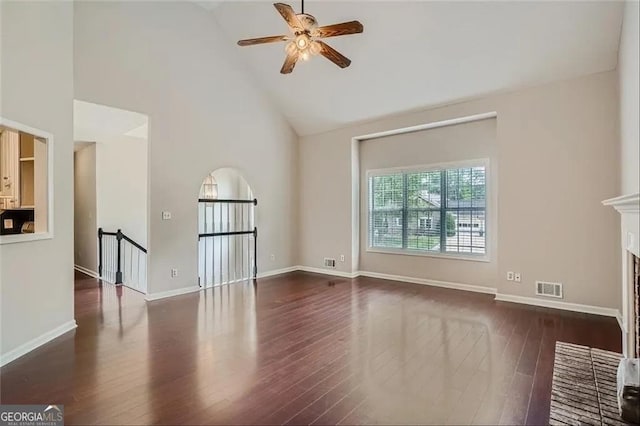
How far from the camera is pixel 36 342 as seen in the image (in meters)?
3.22

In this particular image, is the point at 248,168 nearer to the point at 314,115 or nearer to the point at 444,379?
the point at 314,115

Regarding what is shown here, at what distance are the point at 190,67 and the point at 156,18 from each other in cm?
78

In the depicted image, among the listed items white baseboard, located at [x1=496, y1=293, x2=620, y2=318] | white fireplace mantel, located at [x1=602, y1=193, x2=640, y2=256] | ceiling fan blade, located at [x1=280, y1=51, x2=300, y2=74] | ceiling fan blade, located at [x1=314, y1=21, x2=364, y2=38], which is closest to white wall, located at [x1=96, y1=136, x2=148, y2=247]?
ceiling fan blade, located at [x1=280, y1=51, x2=300, y2=74]

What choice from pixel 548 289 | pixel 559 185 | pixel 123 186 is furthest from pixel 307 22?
pixel 123 186

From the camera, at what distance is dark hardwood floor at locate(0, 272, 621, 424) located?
7.27 feet

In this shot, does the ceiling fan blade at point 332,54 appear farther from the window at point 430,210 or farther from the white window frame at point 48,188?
the white window frame at point 48,188

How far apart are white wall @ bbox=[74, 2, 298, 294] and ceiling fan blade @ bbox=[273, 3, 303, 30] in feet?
9.12

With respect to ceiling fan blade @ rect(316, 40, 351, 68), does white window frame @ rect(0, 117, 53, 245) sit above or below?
below

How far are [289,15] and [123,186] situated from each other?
5.36 meters

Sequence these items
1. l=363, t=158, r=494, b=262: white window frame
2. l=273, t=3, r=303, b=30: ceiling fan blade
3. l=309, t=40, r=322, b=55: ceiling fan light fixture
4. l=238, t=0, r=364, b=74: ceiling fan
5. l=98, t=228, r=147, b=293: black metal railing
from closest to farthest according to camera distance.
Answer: l=273, t=3, r=303, b=30: ceiling fan blade → l=238, t=0, r=364, b=74: ceiling fan → l=309, t=40, r=322, b=55: ceiling fan light fixture → l=363, t=158, r=494, b=262: white window frame → l=98, t=228, r=147, b=293: black metal railing

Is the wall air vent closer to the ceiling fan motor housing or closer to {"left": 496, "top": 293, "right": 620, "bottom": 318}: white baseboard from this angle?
{"left": 496, "top": 293, "right": 620, "bottom": 318}: white baseboard

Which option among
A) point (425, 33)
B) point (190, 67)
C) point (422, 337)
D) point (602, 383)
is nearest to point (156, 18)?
point (190, 67)

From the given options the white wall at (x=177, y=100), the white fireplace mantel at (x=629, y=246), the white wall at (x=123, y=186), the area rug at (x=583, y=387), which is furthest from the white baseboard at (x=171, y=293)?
the white fireplace mantel at (x=629, y=246)

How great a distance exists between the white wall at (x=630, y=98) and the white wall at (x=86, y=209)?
8.55m
